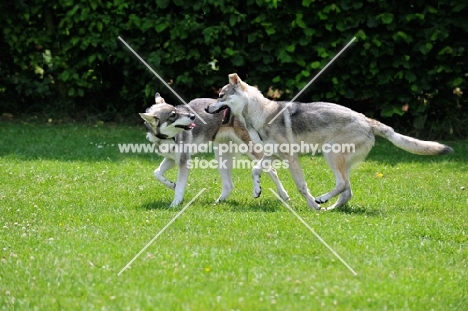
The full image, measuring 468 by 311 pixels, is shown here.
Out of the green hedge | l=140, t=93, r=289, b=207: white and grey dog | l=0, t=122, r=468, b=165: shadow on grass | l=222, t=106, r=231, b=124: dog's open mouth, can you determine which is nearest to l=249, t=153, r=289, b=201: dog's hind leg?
l=140, t=93, r=289, b=207: white and grey dog

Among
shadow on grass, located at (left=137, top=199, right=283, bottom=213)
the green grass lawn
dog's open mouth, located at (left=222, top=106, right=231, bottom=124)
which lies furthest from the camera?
dog's open mouth, located at (left=222, top=106, right=231, bottom=124)

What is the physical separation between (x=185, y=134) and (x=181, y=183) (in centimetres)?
57

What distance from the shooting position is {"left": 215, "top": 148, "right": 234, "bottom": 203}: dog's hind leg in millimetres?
9297

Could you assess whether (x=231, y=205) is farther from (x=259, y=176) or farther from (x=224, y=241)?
(x=224, y=241)

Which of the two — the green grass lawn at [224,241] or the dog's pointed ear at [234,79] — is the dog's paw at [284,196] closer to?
the green grass lawn at [224,241]

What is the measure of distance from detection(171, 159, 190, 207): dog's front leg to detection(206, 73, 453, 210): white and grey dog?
68cm

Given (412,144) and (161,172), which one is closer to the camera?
(412,144)

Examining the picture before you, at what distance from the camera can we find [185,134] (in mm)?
9102

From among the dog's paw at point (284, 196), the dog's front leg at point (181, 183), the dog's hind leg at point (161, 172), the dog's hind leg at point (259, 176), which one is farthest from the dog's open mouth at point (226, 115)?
the dog's paw at point (284, 196)

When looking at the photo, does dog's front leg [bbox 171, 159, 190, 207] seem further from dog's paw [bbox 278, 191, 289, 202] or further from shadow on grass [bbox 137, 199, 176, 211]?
dog's paw [bbox 278, 191, 289, 202]

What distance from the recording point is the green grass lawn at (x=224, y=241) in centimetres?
573

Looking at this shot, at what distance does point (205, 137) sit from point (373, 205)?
2.03 m

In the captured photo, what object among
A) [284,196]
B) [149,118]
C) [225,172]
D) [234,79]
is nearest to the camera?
[149,118]

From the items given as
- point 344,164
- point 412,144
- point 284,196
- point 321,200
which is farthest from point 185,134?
point 412,144
